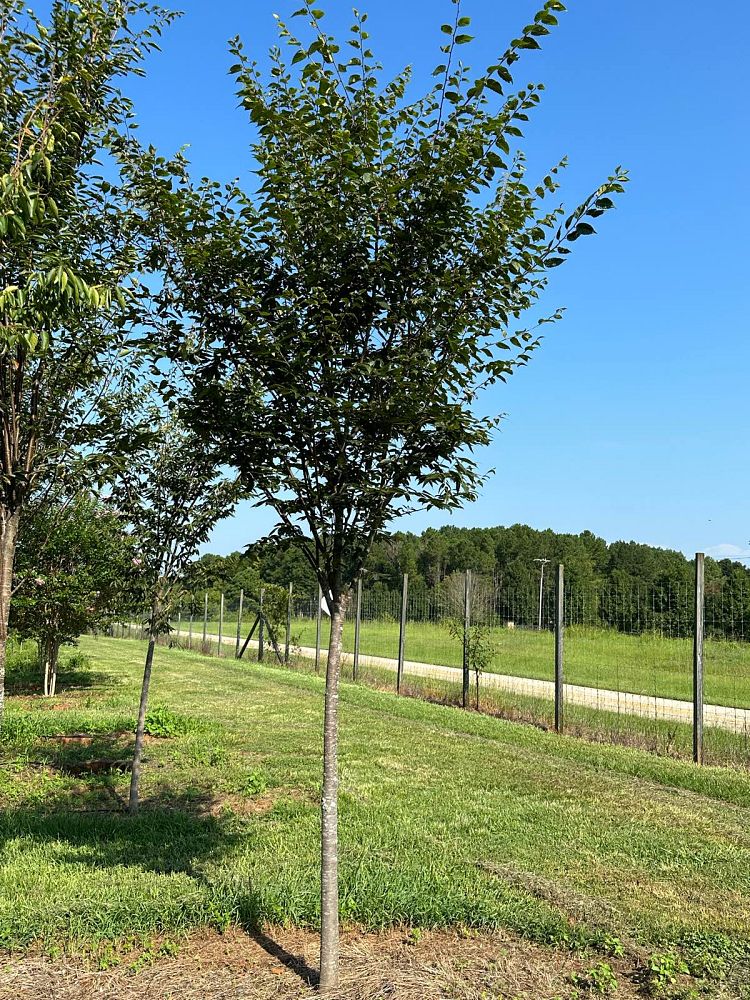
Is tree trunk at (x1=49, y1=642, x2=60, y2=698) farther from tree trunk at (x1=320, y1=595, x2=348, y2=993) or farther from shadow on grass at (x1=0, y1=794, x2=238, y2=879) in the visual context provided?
tree trunk at (x1=320, y1=595, x2=348, y2=993)

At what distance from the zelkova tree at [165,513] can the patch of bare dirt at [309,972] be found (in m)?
2.81

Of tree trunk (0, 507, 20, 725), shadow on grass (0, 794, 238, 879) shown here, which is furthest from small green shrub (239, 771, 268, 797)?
tree trunk (0, 507, 20, 725)

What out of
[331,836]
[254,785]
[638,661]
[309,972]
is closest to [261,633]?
[638,661]

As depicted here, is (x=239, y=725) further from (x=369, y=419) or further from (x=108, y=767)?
(x=369, y=419)

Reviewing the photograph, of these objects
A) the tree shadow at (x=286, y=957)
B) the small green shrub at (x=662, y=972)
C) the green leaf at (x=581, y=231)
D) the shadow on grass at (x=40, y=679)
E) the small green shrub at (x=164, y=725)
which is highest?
the green leaf at (x=581, y=231)

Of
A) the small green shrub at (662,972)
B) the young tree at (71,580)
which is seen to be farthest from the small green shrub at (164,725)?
the small green shrub at (662,972)

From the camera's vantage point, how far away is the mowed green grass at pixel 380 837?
4.56 m

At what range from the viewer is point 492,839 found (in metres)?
6.11

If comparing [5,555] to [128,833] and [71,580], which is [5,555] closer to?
[128,833]

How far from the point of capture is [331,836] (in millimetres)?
3939

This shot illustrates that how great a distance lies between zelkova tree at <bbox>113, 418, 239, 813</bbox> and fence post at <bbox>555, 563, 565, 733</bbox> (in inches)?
265

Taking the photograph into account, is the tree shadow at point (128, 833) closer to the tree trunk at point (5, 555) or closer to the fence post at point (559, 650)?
the tree trunk at point (5, 555)

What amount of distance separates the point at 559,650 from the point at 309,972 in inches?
338

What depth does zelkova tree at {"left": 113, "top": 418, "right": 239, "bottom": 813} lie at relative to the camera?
6.76m
